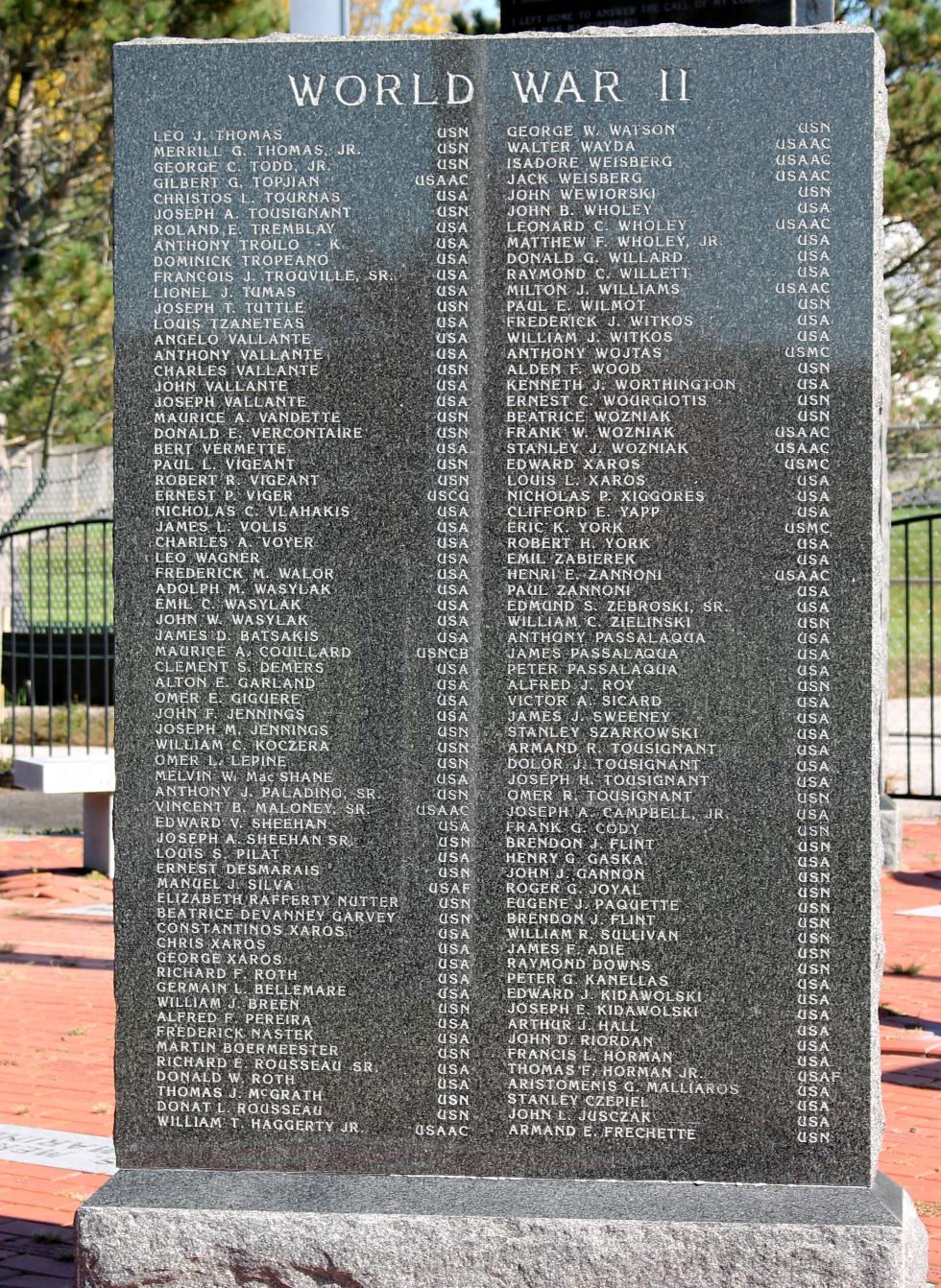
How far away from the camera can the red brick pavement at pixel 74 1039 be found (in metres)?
5.24

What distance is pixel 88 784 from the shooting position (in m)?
10.7

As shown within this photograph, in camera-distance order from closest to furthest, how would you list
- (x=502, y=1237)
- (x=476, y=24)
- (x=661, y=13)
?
(x=502, y=1237) → (x=661, y=13) → (x=476, y=24)

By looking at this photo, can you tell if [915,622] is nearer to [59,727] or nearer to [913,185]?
[913,185]

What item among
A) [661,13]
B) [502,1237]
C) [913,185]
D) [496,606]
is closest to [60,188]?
[913,185]

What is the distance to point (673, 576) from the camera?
14.3 ft

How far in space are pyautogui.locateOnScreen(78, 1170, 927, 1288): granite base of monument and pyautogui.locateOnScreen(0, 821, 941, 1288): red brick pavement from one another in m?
0.68

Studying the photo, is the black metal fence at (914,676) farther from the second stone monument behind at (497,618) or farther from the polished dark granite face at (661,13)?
the second stone monument behind at (497,618)

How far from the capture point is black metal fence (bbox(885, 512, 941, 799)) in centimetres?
1287

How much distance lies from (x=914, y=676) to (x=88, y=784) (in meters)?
15.3

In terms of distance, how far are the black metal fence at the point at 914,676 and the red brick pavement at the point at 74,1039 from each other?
2031 mm

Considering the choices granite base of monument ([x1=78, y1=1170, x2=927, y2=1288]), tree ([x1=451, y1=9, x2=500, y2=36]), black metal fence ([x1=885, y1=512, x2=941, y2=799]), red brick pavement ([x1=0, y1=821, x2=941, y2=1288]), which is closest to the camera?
granite base of monument ([x1=78, y1=1170, x2=927, y2=1288])

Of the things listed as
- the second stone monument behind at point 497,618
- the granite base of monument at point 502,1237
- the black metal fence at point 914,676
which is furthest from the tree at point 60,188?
the granite base of monument at point 502,1237

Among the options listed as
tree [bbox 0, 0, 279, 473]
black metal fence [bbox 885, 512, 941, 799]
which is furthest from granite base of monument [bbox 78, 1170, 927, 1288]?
tree [bbox 0, 0, 279, 473]

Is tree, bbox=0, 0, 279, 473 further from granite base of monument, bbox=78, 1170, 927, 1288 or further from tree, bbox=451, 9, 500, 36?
granite base of monument, bbox=78, 1170, 927, 1288
